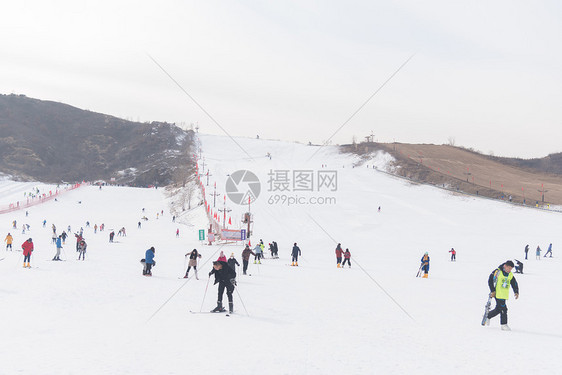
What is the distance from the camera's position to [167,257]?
89.1 feet

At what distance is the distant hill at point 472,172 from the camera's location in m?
66.1

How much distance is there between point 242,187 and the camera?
6888cm

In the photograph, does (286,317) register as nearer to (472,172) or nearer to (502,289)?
(502,289)

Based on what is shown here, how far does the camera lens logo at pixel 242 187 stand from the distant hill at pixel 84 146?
65.6ft

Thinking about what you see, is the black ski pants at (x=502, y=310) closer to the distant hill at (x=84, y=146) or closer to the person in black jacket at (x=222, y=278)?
the person in black jacket at (x=222, y=278)

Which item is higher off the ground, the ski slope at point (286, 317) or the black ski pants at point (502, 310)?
the black ski pants at point (502, 310)

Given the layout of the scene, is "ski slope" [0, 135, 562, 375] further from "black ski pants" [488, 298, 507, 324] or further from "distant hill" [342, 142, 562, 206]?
"distant hill" [342, 142, 562, 206]

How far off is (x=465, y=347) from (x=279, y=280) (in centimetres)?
1079

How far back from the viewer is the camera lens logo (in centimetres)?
6160

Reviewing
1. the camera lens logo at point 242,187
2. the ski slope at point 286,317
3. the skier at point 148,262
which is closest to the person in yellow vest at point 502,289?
the ski slope at point 286,317

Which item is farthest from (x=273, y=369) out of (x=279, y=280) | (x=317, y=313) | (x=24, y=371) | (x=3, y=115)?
(x=3, y=115)

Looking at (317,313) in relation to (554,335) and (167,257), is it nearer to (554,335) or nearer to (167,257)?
(554,335)

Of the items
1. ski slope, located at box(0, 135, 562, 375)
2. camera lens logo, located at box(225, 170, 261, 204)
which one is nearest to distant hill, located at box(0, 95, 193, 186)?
camera lens logo, located at box(225, 170, 261, 204)

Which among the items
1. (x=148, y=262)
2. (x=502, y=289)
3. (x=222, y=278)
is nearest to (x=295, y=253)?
(x=148, y=262)
